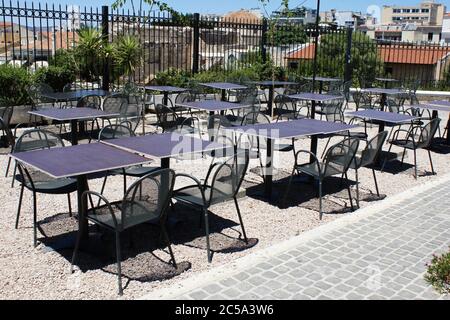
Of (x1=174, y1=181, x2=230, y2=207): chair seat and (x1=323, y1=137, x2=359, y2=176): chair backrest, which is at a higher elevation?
(x1=323, y1=137, x2=359, y2=176): chair backrest

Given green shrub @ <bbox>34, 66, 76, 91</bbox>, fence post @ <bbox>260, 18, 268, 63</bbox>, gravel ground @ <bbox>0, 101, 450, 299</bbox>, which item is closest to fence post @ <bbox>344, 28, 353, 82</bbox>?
fence post @ <bbox>260, 18, 268, 63</bbox>

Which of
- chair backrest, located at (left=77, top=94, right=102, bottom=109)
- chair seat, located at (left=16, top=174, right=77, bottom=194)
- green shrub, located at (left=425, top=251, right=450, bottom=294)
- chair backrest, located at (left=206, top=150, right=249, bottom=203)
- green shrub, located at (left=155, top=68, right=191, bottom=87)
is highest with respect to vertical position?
green shrub, located at (left=155, top=68, right=191, bottom=87)

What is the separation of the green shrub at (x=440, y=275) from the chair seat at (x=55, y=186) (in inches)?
125

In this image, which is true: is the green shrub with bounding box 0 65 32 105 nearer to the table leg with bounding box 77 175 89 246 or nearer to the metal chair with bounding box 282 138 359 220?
the table leg with bounding box 77 175 89 246

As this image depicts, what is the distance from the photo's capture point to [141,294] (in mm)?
3734

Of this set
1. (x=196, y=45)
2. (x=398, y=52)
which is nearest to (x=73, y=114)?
(x=196, y=45)

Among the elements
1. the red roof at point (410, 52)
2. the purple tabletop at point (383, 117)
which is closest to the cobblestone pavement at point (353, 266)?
the purple tabletop at point (383, 117)

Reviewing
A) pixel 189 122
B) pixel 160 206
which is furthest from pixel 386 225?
pixel 189 122

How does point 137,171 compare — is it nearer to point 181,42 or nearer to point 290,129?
point 290,129

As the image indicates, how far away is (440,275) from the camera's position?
4.02 metres

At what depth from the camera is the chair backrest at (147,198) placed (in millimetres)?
3797

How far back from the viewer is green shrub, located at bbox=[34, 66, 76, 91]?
10469 mm

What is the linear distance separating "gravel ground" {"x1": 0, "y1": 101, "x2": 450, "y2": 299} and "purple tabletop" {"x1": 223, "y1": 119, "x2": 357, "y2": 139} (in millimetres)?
830

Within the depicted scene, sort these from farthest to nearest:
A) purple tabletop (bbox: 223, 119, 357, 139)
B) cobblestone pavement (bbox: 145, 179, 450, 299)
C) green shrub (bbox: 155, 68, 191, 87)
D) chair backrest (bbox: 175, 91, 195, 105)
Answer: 1. green shrub (bbox: 155, 68, 191, 87)
2. chair backrest (bbox: 175, 91, 195, 105)
3. purple tabletop (bbox: 223, 119, 357, 139)
4. cobblestone pavement (bbox: 145, 179, 450, 299)
